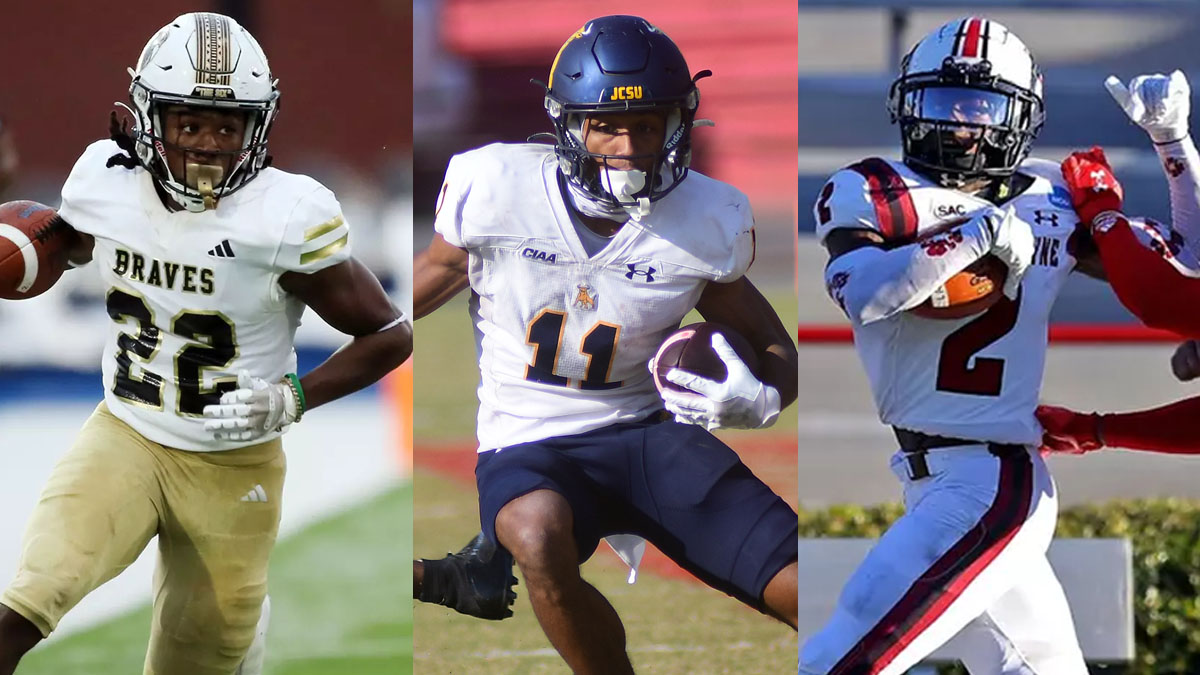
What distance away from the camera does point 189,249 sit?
313cm

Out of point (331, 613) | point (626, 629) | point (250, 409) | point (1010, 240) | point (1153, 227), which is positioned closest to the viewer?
point (1010, 240)

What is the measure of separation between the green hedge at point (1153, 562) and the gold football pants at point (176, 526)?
1.51 meters

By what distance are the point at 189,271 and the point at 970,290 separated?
1.59m

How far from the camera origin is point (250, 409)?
3.13 m

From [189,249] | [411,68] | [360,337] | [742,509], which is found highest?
[411,68]

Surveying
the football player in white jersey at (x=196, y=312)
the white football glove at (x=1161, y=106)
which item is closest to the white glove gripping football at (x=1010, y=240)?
the white football glove at (x=1161, y=106)

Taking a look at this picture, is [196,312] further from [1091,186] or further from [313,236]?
[1091,186]

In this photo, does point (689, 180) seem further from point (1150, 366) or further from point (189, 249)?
point (1150, 366)

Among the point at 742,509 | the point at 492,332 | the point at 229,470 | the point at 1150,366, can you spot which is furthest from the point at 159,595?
the point at 1150,366

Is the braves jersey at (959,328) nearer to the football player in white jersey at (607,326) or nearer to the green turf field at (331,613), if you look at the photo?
the football player in white jersey at (607,326)

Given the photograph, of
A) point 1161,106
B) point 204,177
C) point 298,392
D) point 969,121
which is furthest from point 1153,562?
point 204,177

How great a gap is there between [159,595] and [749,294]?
1.42 metres

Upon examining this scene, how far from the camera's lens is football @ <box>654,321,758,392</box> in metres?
3.19

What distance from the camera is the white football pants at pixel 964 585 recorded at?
300 centimetres
